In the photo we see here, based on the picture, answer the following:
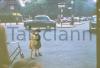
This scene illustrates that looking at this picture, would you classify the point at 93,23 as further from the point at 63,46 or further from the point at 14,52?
the point at 14,52

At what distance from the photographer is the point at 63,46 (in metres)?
2.85

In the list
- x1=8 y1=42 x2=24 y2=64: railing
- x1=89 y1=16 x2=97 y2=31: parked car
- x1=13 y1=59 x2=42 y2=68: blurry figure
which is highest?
x1=89 y1=16 x2=97 y2=31: parked car

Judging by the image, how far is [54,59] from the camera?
2.86 metres

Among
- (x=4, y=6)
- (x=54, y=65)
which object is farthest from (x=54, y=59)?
(x=4, y=6)

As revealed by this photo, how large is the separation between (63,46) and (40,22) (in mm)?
213

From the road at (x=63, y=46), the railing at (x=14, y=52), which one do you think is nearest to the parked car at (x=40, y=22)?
the road at (x=63, y=46)

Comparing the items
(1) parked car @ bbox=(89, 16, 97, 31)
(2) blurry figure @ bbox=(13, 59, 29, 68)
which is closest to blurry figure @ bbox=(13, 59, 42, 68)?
(2) blurry figure @ bbox=(13, 59, 29, 68)

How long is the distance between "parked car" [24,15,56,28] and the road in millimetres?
40

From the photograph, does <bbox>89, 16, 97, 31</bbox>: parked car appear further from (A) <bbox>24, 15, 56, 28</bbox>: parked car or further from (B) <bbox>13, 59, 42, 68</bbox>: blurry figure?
(B) <bbox>13, 59, 42, 68</bbox>: blurry figure

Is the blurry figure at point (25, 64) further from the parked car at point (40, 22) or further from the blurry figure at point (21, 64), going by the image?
the parked car at point (40, 22)

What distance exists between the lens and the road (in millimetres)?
2816

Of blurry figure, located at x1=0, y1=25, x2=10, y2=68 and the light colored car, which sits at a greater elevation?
the light colored car

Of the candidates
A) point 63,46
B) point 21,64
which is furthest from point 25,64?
point 63,46

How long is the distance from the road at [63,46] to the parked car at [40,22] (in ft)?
0.13
